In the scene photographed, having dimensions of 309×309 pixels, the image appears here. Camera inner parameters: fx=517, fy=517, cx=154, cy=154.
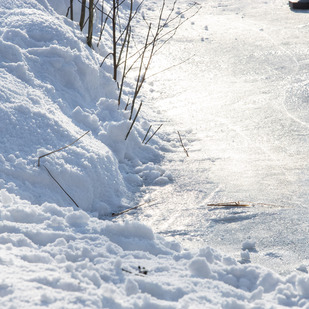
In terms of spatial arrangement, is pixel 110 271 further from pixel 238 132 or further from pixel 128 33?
pixel 128 33

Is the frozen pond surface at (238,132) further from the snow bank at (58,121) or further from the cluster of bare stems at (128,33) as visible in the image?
the snow bank at (58,121)

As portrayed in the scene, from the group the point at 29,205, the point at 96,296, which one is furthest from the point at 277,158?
the point at 96,296

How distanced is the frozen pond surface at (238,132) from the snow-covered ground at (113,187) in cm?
2

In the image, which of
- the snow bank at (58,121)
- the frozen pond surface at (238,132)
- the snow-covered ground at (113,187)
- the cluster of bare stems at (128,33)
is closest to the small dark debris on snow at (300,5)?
the frozen pond surface at (238,132)

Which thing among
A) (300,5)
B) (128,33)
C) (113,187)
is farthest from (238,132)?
(300,5)

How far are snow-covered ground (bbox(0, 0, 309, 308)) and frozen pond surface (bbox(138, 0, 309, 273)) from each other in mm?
16

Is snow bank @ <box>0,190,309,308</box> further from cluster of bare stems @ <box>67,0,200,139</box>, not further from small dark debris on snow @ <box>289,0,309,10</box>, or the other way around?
small dark debris on snow @ <box>289,0,309,10</box>

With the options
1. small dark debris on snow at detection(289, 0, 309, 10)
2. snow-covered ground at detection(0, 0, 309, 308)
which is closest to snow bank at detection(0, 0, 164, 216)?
snow-covered ground at detection(0, 0, 309, 308)

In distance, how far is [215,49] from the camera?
559cm

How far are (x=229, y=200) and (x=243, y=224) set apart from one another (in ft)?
0.86

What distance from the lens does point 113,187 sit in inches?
117

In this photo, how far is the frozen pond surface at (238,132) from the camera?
262 centimetres

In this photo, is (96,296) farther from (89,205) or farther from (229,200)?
(229,200)

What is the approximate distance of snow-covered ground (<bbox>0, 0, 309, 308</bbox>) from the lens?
188 centimetres
